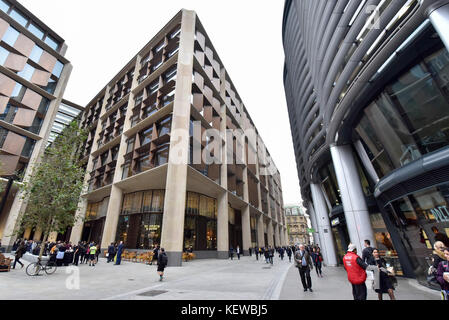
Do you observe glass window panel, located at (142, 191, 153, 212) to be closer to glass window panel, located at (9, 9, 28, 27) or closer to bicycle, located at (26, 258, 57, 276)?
bicycle, located at (26, 258, 57, 276)

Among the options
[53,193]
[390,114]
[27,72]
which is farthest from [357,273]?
[27,72]

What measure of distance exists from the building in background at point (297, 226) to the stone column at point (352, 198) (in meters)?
87.6

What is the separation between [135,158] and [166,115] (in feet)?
21.6

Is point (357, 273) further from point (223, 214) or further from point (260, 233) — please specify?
point (260, 233)

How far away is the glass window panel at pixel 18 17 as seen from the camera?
99.3ft

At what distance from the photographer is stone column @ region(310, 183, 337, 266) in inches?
765

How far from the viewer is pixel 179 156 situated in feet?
65.3

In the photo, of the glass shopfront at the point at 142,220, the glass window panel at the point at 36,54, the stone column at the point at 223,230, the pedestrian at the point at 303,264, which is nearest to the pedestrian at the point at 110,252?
the glass shopfront at the point at 142,220

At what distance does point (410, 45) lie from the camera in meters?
7.59

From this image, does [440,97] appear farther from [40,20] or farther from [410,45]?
[40,20]

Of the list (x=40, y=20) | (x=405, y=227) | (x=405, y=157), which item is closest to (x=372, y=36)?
(x=405, y=157)

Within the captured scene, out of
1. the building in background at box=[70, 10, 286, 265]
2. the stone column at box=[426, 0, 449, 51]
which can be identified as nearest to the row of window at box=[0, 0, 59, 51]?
the building in background at box=[70, 10, 286, 265]
